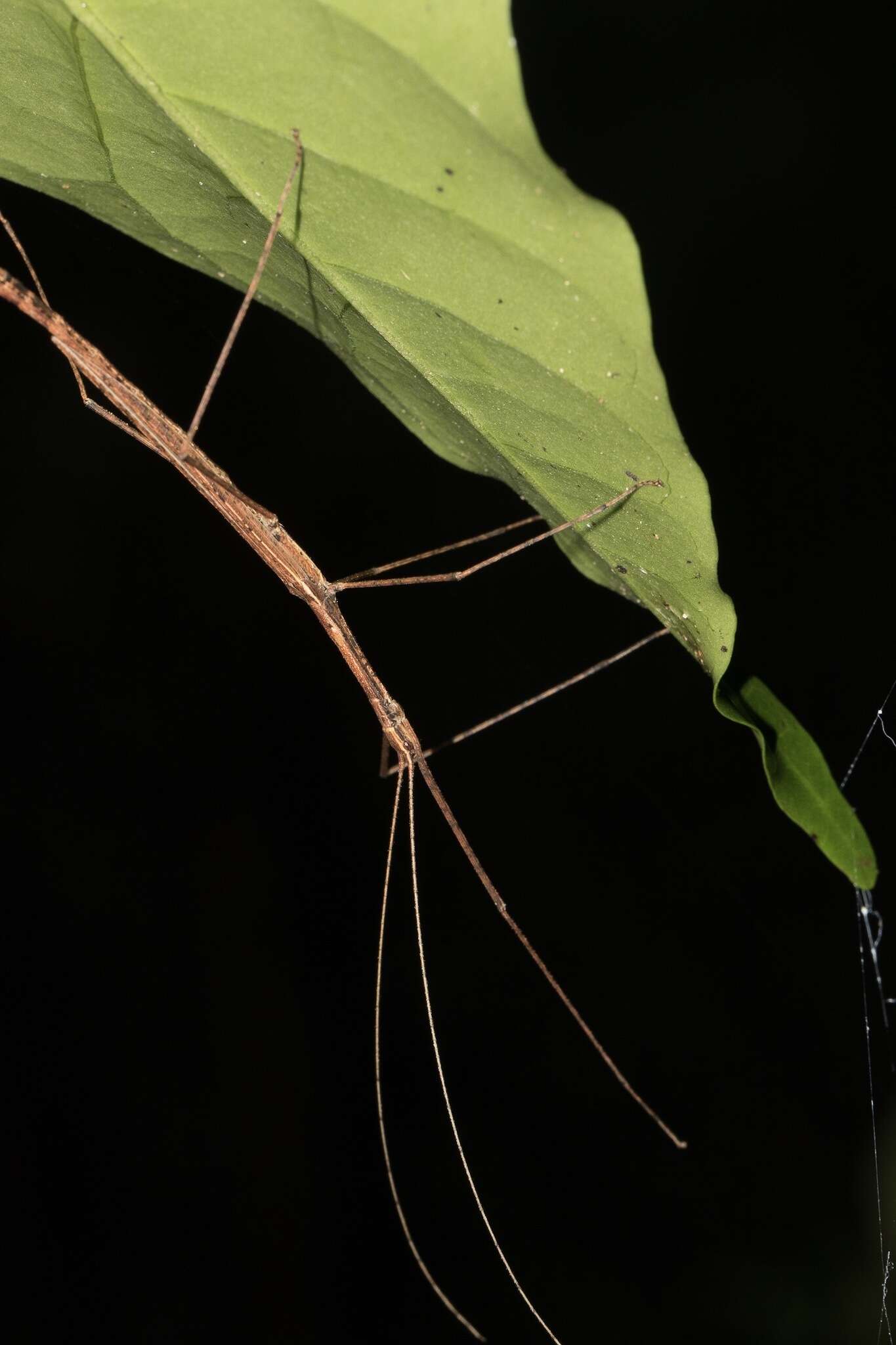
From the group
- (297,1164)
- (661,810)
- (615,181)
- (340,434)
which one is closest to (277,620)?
(340,434)

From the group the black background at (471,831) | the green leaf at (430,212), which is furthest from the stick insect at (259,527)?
the black background at (471,831)

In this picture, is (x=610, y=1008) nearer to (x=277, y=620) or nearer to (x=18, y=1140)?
(x=277, y=620)

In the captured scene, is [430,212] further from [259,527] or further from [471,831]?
[471,831]

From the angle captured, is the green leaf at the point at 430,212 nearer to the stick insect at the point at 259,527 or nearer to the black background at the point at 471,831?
the stick insect at the point at 259,527

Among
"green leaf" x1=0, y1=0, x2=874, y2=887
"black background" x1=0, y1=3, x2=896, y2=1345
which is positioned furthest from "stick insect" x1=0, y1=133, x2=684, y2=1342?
"black background" x1=0, y1=3, x2=896, y2=1345

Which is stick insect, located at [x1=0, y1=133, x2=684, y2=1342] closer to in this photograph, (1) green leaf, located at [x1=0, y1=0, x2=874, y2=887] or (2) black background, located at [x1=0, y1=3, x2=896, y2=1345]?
(1) green leaf, located at [x1=0, y1=0, x2=874, y2=887]

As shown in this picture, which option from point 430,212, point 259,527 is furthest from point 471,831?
point 430,212
